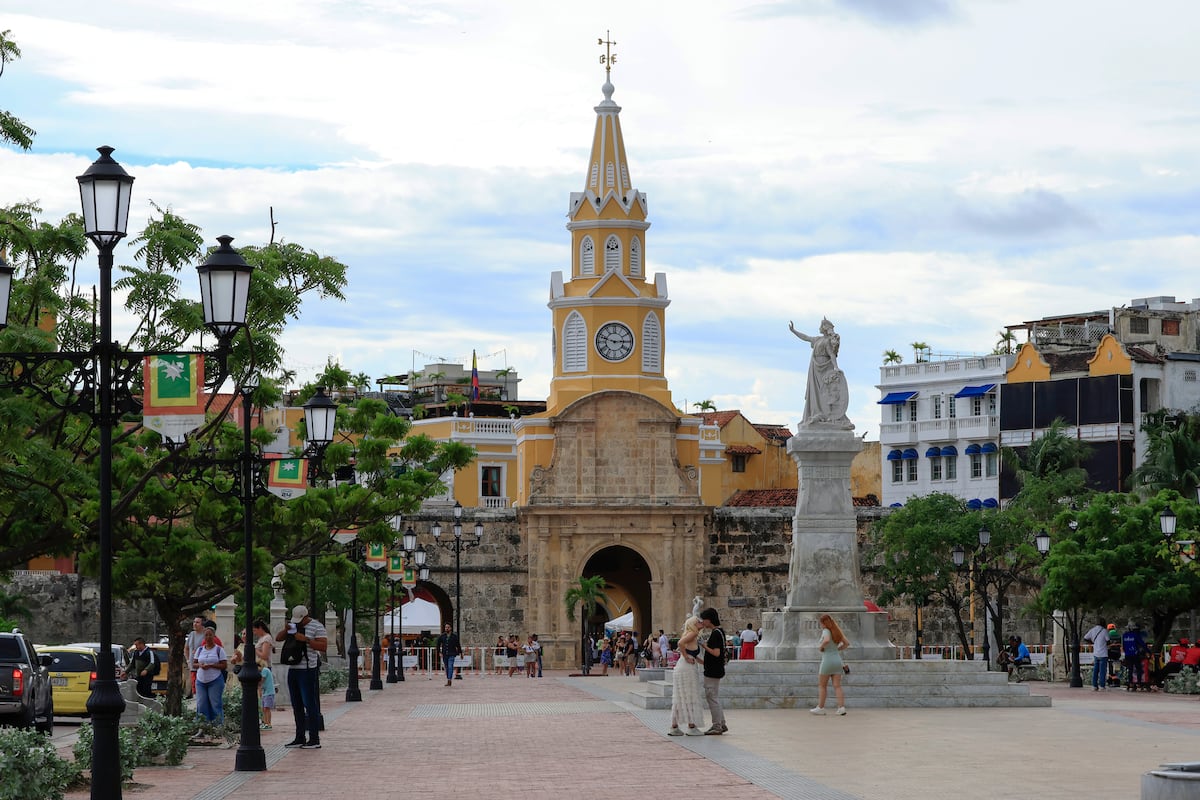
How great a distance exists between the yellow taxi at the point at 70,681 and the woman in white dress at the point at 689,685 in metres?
11.1

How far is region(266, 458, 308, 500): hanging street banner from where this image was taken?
25.0 meters

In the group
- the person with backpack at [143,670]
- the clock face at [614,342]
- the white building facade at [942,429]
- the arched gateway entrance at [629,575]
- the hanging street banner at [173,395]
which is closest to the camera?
the hanging street banner at [173,395]

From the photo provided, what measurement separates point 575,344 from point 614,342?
141 cm

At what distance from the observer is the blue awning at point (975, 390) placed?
7394cm

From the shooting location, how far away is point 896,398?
77812 millimetres

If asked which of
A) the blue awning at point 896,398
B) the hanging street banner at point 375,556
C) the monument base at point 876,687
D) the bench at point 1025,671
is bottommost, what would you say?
the bench at point 1025,671

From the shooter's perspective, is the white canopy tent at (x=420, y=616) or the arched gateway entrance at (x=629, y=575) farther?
the arched gateway entrance at (x=629, y=575)

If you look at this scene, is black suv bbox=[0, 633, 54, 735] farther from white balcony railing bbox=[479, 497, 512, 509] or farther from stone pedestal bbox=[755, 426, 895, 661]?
white balcony railing bbox=[479, 497, 512, 509]

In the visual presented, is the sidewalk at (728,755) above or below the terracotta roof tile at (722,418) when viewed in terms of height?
below

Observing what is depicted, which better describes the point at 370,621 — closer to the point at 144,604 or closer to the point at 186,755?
the point at 144,604

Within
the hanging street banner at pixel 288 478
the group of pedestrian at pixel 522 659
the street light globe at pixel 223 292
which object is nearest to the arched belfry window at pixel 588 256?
the group of pedestrian at pixel 522 659

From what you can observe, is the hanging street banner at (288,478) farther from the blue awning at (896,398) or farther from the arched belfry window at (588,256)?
the blue awning at (896,398)

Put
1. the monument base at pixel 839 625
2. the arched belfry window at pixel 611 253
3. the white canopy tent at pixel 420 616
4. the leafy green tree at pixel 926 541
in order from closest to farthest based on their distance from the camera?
the monument base at pixel 839 625 → the leafy green tree at pixel 926 541 → the white canopy tent at pixel 420 616 → the arched belfry window at pixel 611 253

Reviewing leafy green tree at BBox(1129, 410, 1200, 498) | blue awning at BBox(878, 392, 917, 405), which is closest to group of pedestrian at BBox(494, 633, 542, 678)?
leafy green tree at BBox(1129, 410, 1200, 498)
